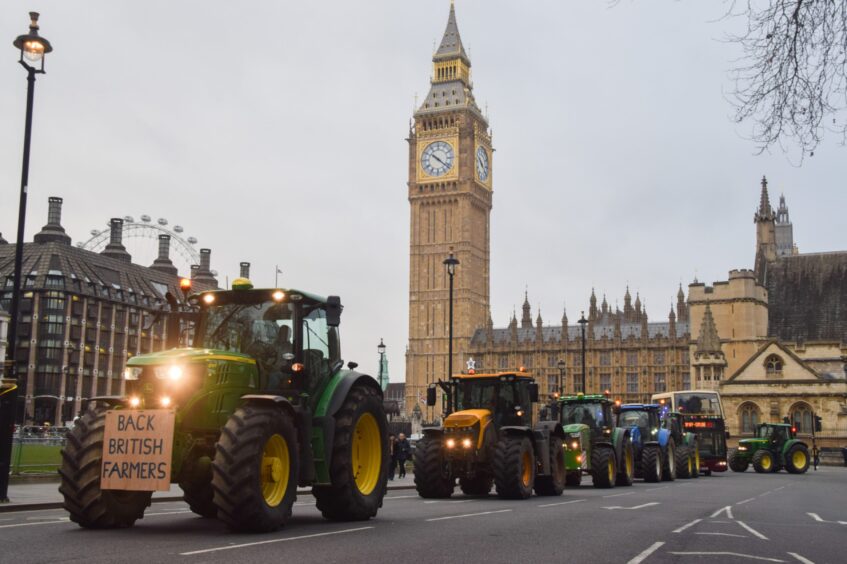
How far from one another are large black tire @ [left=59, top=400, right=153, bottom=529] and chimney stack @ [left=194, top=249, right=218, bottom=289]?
100 metres

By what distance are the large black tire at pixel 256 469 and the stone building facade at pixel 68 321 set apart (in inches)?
2632

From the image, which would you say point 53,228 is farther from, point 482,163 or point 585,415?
point 585,415

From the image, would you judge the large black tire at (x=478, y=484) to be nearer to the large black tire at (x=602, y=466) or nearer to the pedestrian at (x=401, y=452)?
the large black tire at (x=602, y=466)

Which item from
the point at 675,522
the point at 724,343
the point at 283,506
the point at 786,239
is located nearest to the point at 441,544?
the point at 283,506

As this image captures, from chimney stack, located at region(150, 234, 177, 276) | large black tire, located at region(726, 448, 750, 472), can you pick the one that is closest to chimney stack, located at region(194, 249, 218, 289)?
chimney stack, located at region(150, 234, 177, 276)

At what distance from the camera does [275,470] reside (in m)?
10.6

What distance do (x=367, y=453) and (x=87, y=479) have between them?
4055 millimetres

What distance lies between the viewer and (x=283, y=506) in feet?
34.7

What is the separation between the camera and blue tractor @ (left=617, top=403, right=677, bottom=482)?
2942cm

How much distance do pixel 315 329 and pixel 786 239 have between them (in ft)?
478

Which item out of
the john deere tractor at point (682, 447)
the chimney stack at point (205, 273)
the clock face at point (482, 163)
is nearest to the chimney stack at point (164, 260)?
the chimney stack at point (205, 273)

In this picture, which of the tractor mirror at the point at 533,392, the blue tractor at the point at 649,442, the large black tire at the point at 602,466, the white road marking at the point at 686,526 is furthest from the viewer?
the blue tractor at the point at 649,442

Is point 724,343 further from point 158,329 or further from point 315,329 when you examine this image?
point 315,329

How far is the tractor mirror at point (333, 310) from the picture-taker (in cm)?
1230
